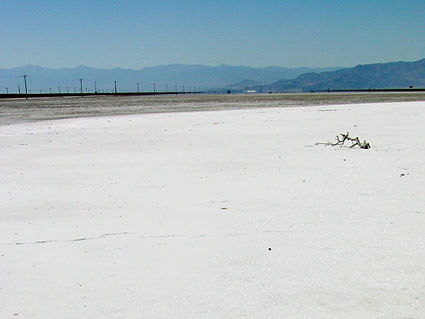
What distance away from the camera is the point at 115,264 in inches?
197

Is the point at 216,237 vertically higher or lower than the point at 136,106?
higher

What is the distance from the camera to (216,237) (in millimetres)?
5805

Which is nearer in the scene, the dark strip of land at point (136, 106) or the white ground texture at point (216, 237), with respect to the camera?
the white ground texture at point (216, 237)

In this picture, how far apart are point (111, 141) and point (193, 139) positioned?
2423 millimetres

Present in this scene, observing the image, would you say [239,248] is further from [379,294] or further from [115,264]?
[379,294]

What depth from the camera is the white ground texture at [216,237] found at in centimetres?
416

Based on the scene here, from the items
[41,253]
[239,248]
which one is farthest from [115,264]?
[239,248]

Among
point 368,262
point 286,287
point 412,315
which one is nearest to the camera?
point 412,315

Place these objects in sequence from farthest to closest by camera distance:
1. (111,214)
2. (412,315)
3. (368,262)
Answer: (111,214), (368,262), (412,315)

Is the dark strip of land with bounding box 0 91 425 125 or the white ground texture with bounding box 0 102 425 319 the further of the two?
the dark strip of land with bounding box 0 91 425 125

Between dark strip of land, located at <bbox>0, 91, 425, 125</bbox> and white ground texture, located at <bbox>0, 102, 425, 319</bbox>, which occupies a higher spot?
white ground texture, located at <bbox>0, 102, 425, 319</bbox>

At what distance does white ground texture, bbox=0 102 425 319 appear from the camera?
13.6 ft

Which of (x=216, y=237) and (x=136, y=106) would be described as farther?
(x=136, y=106)

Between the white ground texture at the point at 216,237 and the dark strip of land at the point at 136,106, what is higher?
the white ground texture at the point at 216,237
